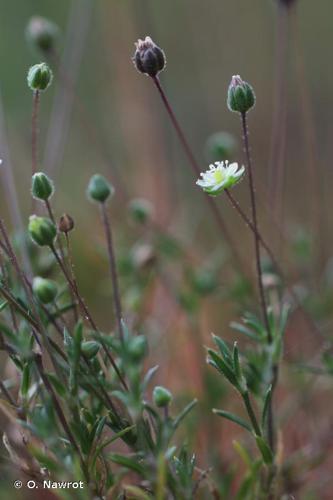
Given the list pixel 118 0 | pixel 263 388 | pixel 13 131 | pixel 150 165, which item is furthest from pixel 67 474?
pixel 118 0

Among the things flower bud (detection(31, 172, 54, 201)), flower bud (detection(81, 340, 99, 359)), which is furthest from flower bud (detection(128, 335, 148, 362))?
flower bud (detection(31, 172, 54, 201))

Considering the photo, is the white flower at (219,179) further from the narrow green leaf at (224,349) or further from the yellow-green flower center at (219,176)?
the narrow green leaf at (224,349)

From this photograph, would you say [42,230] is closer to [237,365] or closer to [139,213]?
[237,365]

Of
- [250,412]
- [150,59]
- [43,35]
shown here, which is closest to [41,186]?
[150,59]

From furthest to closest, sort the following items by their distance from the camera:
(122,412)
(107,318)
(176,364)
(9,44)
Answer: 1. (9,44)
2. (107,318)
3. (176,364)
4. (122,412)

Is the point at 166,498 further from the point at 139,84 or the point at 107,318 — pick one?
the point at 139,84

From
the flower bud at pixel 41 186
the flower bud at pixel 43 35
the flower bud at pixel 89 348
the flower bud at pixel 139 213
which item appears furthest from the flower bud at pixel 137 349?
the flower bud at pixel 43 35

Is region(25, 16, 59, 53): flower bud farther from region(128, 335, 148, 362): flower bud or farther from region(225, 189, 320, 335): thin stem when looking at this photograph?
region(128, 335, 148, 362): flower bud
